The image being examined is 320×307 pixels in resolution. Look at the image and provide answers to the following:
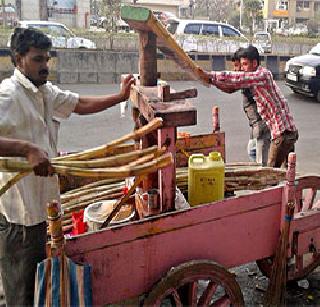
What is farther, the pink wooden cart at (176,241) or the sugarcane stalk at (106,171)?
the pink wooden cart at (176,241)

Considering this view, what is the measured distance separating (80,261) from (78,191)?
1.56 metres

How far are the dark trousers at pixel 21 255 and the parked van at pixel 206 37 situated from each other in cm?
1587

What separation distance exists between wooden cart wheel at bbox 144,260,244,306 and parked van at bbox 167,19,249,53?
15609 mm

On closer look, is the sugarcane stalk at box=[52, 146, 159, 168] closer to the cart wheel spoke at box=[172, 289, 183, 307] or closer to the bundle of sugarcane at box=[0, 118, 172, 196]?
the bundle of sugarcane at box=[0, 118, 172, 196]

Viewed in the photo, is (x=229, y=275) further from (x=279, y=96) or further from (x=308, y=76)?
(x=308, y=76)

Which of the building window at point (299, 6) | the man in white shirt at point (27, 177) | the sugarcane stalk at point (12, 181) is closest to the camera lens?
the sugarcane stalk at point (12, 181)

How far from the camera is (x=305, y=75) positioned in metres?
12.7

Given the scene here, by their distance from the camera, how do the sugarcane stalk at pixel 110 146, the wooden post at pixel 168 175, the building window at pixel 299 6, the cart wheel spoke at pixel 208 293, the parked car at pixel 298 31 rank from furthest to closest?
1. the building window at pixel 299 6
2. the parked car at pixel 298 31
3. the cart wheel spoke at pixel 208 293
4. the wooden post at pixel 168 175
5. the sugarcane stalk at pixel 110 146

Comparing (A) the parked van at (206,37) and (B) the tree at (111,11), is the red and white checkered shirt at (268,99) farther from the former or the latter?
(B) the tree at (111,11)

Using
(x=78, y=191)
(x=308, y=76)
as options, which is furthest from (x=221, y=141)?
(x=308, y=76)

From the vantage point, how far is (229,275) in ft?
9.59

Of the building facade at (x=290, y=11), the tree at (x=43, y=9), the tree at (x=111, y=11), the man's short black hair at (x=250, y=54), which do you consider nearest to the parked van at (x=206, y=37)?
the tree at (x=111, y=11)

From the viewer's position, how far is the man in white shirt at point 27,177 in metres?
2.54

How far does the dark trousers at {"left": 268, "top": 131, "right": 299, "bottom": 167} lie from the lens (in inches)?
182
